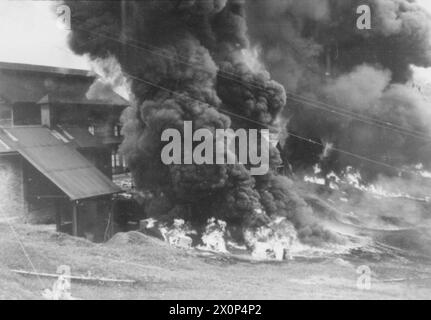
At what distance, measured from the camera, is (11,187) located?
17.7 m

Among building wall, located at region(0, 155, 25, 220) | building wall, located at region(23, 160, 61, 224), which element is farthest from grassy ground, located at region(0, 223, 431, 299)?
building wall, located at region(23, 160, 61, 224)

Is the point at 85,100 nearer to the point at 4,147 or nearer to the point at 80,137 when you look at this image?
the point at 80,137

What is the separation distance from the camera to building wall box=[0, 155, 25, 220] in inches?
688

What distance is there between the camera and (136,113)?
21969mm

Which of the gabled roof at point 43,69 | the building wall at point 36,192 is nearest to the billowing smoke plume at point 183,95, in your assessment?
the gabled roof at point 43,69

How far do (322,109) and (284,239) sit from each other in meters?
10.5

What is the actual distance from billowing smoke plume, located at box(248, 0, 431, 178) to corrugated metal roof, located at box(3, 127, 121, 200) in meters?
12.5

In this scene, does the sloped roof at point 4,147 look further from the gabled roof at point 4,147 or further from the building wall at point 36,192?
the building wall at point 36,192

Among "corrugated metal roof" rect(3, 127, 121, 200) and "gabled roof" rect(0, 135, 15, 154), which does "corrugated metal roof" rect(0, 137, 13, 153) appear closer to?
"gabled roof" rect(0, 135, 15, 154)

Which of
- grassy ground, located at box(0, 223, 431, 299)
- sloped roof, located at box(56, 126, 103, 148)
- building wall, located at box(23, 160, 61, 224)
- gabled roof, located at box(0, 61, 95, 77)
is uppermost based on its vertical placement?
gabled roof, located at box(0, 61, 95, 77)

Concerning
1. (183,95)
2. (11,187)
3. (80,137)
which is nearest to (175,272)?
(11,187)

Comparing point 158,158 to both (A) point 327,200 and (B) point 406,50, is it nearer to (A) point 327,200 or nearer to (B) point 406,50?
(A) point 327,200
